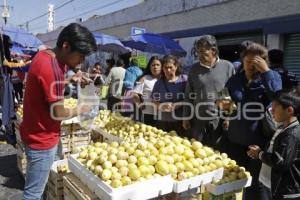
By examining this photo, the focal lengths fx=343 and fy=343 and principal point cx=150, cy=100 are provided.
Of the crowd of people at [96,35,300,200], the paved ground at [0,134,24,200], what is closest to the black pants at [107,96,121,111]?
the paved ground at [0,134,24,200]

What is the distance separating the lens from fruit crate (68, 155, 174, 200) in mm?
2385

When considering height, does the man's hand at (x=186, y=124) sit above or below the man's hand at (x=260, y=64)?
below

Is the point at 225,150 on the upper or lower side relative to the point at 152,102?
lower

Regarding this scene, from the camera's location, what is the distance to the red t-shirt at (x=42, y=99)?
2488 millimetres

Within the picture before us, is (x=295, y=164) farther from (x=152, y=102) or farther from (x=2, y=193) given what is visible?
(x=2, y=193)

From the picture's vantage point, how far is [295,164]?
2.57 m

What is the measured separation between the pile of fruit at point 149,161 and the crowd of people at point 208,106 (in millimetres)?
363

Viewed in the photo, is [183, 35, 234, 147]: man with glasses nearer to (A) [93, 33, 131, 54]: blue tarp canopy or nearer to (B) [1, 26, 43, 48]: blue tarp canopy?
(A) [93, 33, 131, 54]: blue tarp canopy

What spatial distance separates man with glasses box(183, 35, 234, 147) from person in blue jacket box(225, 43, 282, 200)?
49 centimetres

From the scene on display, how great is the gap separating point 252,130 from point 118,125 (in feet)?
6.93

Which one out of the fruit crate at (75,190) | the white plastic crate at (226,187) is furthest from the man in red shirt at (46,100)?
the white plastic crate at (226,187)

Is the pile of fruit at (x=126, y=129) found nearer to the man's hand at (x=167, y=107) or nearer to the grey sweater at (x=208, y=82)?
the man's hand at (x=167, y=107)

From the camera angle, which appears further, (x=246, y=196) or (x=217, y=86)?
(x=217, y=86)

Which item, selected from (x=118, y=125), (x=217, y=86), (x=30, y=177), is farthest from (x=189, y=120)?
(x=30, y=177)
